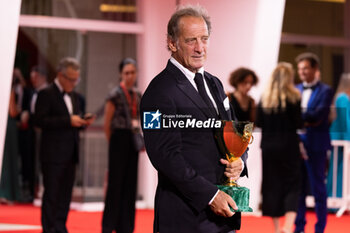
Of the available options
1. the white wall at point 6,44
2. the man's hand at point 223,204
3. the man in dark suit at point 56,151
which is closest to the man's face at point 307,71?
the man in dark suit at point 56,151

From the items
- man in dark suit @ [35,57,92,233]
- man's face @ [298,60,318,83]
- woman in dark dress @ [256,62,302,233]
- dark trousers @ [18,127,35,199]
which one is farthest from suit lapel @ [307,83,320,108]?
dark trousers @ [18,127,35,199]

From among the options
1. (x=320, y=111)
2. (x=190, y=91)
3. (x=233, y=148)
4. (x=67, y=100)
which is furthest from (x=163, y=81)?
(x=67, y=100)

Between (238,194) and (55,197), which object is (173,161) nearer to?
(238,194)

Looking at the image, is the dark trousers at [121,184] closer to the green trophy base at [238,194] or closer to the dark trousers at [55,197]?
the dark trousers at [55,197]

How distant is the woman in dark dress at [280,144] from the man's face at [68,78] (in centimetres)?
152

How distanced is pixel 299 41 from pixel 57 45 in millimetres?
2660

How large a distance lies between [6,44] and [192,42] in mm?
2541

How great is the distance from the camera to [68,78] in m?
6.00

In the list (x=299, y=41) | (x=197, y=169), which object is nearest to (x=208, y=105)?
(x=197, y=169)

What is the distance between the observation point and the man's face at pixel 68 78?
19.5 ft

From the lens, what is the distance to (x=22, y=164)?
28.7 feet

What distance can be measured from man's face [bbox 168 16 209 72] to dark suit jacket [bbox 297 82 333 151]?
10.0 ft

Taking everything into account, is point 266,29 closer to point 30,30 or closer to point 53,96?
point 53,96

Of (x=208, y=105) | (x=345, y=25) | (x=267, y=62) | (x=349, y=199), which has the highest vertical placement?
(x=345, y=25)
